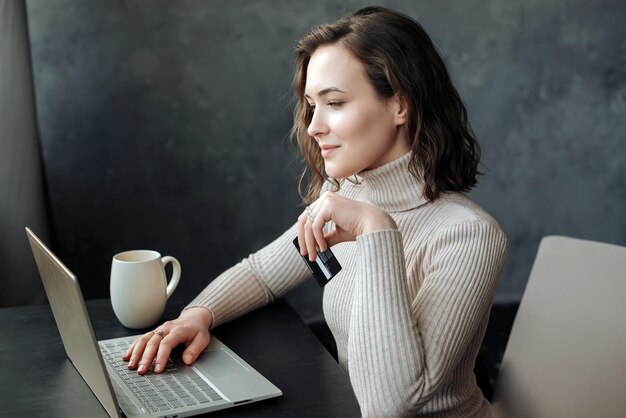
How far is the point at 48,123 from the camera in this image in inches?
90.7

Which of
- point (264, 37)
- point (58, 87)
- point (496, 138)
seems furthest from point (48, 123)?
point (496, 138)

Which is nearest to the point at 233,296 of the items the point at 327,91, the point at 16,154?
the point at 327,91

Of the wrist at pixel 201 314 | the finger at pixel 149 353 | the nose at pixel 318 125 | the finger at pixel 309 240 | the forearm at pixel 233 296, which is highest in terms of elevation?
the nose at pixel 318 125

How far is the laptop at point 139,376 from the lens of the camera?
983 millimetres

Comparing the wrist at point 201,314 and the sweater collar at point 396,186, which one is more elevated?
the sweater collar at point 396,186

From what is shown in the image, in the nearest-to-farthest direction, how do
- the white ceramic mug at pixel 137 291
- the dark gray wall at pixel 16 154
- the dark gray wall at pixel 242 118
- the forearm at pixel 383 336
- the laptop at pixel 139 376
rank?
the laptop at pixel 139 376, the forearm at pixel 383 336, the white ceramic mug at pixel 137 291, the dark gray wall at pixel 16 154, the dark gray wall at pixel 242 118

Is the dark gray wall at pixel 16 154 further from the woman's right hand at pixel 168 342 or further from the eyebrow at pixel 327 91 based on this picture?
the eyebrow at pixel 327 91

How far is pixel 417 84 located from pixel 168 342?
590mm

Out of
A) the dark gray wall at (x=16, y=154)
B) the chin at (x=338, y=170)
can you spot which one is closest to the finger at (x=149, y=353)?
the chin at (x=338, y=170)

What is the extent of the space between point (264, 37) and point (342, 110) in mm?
1114

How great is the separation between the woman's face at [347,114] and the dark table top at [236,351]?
0.30 meters

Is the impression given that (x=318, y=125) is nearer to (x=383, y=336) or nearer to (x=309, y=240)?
(x=309, y=240)

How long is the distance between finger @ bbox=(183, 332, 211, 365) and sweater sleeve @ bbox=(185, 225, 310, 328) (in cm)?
A: 8

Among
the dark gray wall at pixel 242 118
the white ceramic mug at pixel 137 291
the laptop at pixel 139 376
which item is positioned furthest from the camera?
the dark gray wall at pixel 242 118
